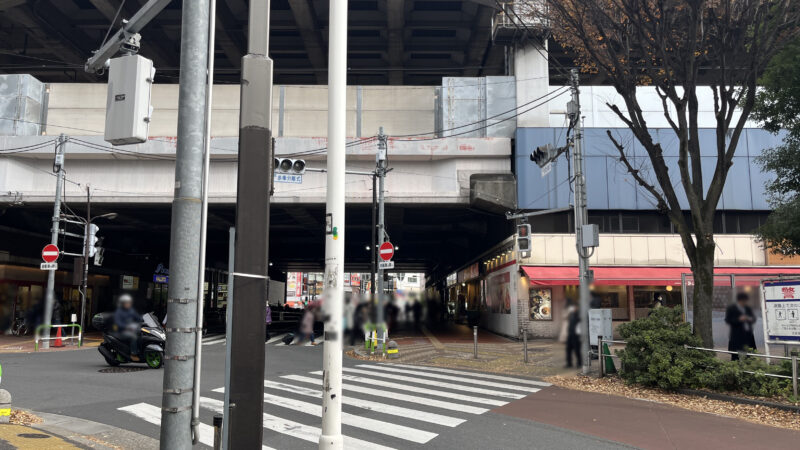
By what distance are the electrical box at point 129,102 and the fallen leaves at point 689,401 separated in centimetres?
980

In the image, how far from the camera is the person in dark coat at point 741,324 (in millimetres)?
12266

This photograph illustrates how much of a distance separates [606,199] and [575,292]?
14.7 meters

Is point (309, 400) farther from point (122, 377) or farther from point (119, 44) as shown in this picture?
point (119, 44)

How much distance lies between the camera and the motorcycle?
47.0 feet

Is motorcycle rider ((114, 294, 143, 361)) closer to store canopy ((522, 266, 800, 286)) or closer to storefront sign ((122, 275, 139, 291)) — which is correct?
store canopy ((522, 266, 800, 286))

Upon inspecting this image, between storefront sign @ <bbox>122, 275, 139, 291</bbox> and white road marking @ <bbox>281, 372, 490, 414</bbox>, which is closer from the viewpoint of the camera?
white road marking @ <bbox>281, 372, 490, 414</bbox>

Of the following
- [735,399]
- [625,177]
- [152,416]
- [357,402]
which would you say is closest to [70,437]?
[152,416]

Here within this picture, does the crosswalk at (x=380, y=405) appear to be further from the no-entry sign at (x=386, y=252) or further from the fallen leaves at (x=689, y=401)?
the no-entry sign at (x=386, y=252)

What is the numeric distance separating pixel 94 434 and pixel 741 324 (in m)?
13.1

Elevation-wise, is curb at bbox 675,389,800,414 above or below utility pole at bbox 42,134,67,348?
below

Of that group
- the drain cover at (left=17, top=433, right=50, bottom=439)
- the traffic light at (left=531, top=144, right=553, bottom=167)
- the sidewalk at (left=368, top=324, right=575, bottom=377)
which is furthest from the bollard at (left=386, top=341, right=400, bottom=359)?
the drain cover at (left=17, top=433, right=50, bottom=439)

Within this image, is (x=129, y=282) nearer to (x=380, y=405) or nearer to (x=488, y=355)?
(x=488, y=355)

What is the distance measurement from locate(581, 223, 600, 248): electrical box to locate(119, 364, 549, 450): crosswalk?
3.67 m

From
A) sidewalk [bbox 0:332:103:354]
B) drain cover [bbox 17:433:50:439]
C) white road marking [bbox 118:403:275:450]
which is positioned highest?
drain cover [bbox 17:433:50:439]
